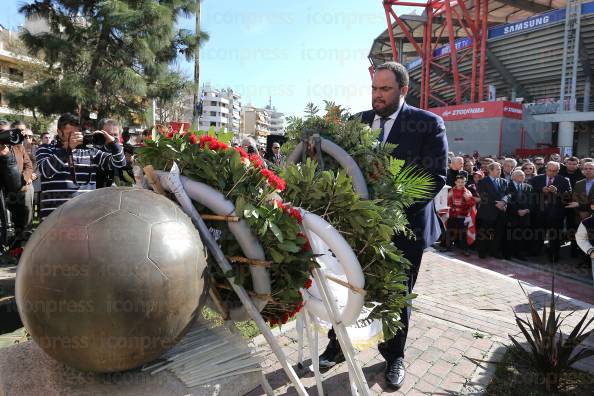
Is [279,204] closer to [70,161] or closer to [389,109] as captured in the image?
[389,109]

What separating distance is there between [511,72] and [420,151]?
119ft

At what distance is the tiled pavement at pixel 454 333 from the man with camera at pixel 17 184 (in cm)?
490

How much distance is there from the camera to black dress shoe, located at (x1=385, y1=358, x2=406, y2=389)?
3072 mm

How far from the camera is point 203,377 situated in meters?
2.01

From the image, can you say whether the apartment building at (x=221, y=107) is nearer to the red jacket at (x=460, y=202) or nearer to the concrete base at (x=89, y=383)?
the red jacket at (x=460, y=202)

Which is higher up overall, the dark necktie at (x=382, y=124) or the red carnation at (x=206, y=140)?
the dark necktie at (x=382, y=124)

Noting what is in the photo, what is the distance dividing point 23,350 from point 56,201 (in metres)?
2.06

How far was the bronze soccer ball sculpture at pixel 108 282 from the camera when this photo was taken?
1625mm

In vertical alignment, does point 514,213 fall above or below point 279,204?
below

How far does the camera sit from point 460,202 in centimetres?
860

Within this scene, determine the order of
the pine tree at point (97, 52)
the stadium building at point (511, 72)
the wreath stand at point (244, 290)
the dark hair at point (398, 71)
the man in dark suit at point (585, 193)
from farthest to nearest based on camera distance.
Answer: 1. the stadium building at point (511, 72)
2. the pine tree at point (97, 52)
3. the man in dark suit at point (585, 193)
4. the dark hair at point (398, 71)
5. the wreath stand at point (244, 290)

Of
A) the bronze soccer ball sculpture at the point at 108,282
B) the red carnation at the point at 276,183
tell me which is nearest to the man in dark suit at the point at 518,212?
the red carnation at the point at 276,183

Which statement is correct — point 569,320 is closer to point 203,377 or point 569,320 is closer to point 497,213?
point 497,213

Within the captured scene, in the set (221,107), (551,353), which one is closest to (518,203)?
(551,353)
